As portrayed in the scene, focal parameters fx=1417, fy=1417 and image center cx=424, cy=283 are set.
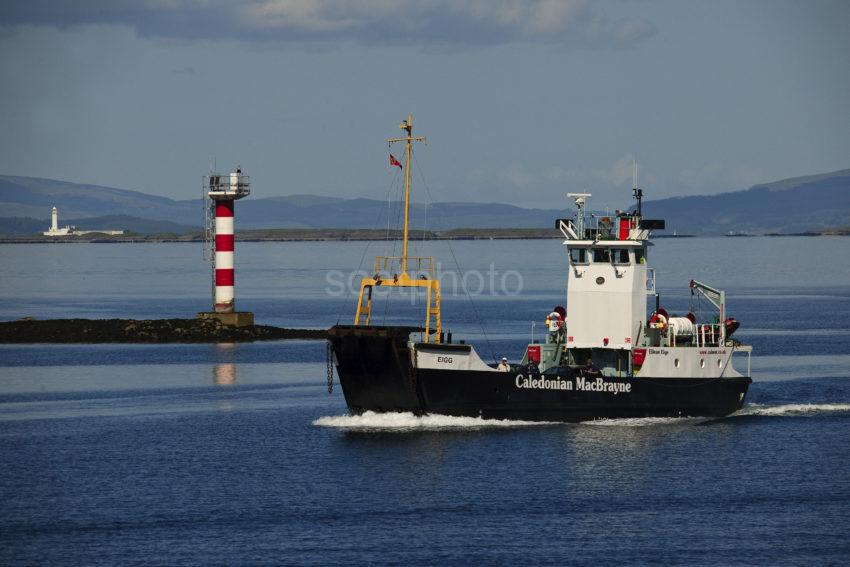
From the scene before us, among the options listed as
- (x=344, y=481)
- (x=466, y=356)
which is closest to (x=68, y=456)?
(x=344, y=481)

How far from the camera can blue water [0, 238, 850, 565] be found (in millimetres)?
31734

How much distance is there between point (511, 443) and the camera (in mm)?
43250

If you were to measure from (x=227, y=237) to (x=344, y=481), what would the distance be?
144 ft

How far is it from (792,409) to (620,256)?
9125mm

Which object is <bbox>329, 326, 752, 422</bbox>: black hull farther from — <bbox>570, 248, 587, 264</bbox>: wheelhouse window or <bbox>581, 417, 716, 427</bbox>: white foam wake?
<bbox>570, 248, 587, 264</bbox>: wheelhouse window

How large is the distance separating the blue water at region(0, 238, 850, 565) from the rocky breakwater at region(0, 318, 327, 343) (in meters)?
11.1

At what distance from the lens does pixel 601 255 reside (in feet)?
161

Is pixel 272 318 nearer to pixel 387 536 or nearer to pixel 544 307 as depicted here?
pixel 544 307

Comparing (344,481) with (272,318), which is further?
(272,318)

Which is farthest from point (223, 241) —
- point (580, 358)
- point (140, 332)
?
point (580, 358)

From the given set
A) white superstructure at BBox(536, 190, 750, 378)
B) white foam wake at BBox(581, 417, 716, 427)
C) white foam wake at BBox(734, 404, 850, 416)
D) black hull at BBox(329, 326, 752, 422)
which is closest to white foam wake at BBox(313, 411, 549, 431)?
black hull at BBox(329, 326, 752, 422)

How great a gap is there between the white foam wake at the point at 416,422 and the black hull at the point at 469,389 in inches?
7.0

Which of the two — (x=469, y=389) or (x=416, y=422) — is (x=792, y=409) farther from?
(x=416, y=422)

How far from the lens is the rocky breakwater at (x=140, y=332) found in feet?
257
